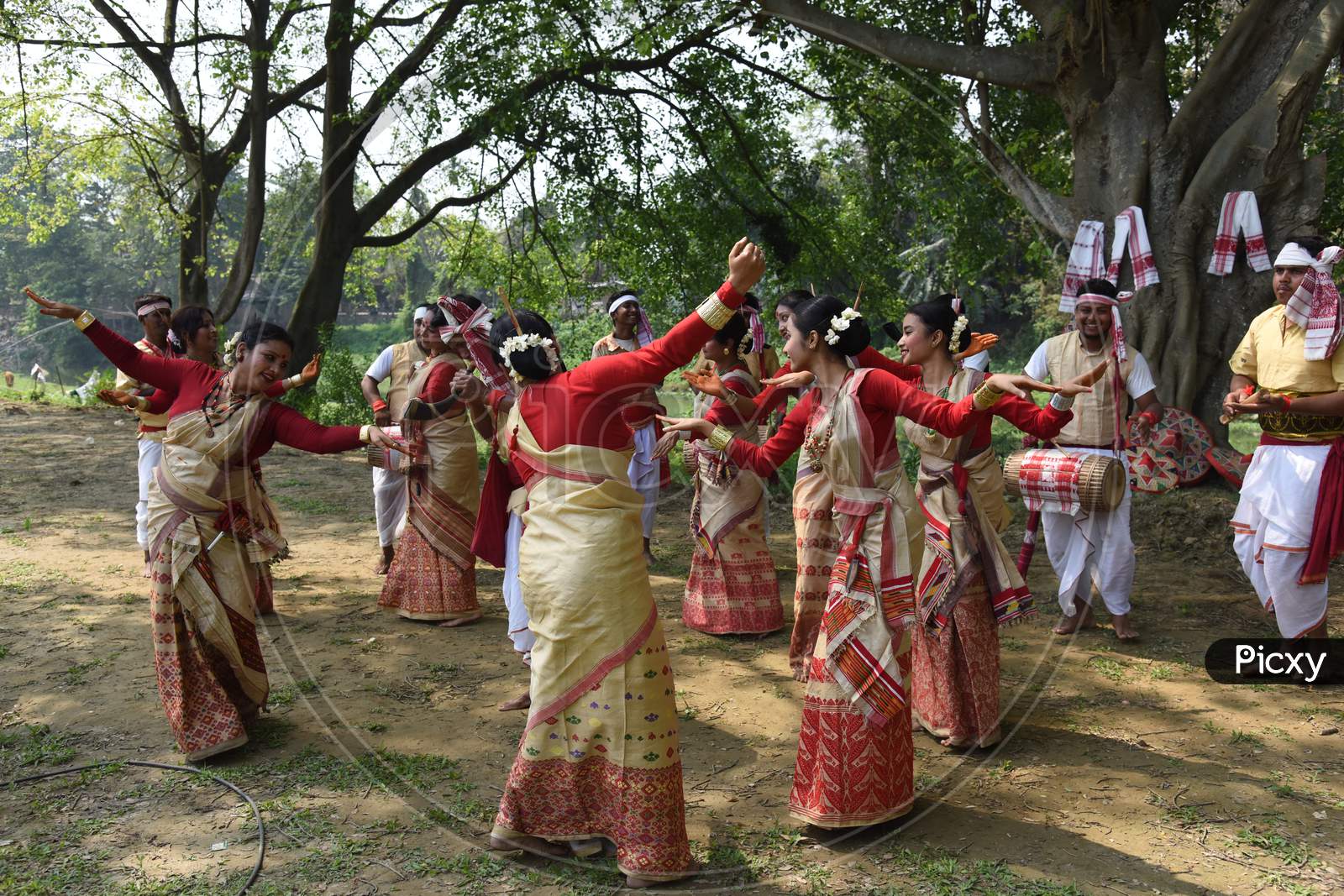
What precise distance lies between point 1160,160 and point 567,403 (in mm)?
7649

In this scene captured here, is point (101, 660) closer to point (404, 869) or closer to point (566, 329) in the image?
point (404, 869)

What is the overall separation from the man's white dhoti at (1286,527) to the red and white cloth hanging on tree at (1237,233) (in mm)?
3452

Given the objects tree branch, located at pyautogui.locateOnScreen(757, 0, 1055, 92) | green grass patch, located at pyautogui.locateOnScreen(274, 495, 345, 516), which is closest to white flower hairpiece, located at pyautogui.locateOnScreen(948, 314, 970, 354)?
tree branch, located at pyautogui.locateOnScreen(757, 0, 1055, 92)

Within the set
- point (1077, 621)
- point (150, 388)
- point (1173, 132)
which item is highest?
point (1173, 132)

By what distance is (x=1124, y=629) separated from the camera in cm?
646

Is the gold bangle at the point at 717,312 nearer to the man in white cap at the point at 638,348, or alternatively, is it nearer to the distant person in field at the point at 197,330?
the distant person in field at the point at 197,330

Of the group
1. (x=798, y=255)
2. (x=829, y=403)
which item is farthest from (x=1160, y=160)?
(x=829, y=403)

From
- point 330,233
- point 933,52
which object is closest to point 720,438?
point 933,52

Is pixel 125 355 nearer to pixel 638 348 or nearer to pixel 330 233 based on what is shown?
pixel 638 348

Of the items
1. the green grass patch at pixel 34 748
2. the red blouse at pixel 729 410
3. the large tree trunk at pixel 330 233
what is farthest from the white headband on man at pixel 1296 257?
the large tree trunk at pixel 330 233

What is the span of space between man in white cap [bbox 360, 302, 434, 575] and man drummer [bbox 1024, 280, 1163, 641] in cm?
415

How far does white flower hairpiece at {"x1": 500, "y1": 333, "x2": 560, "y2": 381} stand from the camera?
3.78m

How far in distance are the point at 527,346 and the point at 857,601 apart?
1551 millimetres

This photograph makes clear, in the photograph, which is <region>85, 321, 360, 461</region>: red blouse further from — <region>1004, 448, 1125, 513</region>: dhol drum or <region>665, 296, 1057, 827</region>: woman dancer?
<region>1004, 448, 1125, 513</region>: dhol drum
